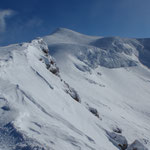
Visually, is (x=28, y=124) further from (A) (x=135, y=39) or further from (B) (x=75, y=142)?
(A) (x=135, y=39)

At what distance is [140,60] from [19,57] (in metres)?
66.9

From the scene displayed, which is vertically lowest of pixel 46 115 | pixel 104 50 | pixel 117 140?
pixel 117 140

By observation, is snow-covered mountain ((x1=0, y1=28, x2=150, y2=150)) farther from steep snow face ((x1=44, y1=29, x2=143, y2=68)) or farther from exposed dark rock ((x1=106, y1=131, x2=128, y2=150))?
steep snow face ((x1=44, y1=29, x2=143, y2=68))

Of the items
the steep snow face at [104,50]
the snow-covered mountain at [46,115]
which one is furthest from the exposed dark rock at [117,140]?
the steep snow face at [104,50]

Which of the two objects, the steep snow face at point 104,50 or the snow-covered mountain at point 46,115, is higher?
the steep snow face at point 104,50

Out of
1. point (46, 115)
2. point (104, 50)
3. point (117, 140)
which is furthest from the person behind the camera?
point (104, 50)

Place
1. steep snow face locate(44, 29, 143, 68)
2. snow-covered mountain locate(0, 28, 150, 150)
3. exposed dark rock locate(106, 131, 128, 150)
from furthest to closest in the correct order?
steep snow face locate(44, 29, 143, 68) < exposed dark rock locate(106, 131, 128, 150) < snow-covered mountain locate(0, 28, 150, 150)

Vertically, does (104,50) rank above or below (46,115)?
above

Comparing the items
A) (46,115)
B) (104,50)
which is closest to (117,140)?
(46,115)

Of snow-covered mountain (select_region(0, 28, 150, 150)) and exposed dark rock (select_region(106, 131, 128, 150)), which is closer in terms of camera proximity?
snow-covered mountain (select_region(0, 28, 150, 150))

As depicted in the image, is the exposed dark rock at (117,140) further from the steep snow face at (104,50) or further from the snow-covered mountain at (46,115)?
the steep snow face at (104,50)

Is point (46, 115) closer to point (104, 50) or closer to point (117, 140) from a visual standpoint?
point (117, 140)

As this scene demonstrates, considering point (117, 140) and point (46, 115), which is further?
point (117, 140)

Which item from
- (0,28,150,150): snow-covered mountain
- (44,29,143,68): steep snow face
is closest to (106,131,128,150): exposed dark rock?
(0,28,150,150): snow-covered mountain
